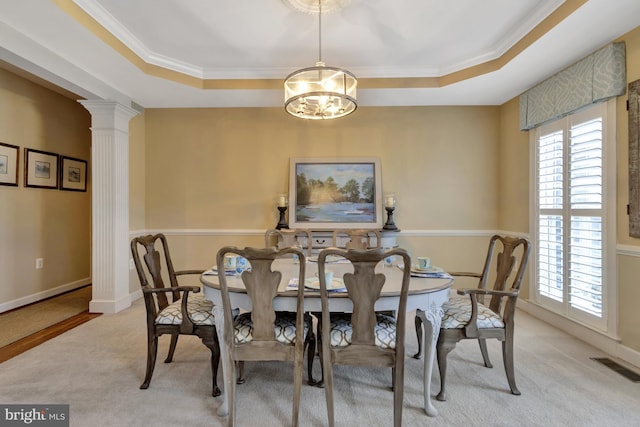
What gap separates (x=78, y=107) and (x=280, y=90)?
331 cm

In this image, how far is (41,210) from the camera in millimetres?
4156

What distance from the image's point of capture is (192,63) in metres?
3.38

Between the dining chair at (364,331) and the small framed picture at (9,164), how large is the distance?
4272 millimetres

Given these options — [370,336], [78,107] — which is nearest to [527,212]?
[370,336]

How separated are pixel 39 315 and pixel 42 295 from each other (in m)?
0.76

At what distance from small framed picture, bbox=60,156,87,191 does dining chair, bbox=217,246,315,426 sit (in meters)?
4.23

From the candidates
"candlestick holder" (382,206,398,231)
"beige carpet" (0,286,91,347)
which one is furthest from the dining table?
"beige carpet" (0,286,91,347)

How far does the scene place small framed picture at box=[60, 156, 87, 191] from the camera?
14.6 ft

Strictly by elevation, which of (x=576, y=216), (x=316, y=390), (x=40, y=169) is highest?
(x=40, y=169)

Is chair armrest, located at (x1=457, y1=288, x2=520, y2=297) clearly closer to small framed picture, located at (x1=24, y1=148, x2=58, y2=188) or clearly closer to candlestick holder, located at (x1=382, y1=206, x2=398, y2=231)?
candlestick holder, located at (x1=382, y1=206, x2=398, y2=231)

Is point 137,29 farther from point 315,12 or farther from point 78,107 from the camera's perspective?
point 78,107

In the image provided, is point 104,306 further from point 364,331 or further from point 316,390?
point 364,331

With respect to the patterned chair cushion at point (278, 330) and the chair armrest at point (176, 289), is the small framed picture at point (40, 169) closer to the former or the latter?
the chair armrest at point (176, 289)

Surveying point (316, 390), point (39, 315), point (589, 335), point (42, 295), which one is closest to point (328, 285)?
point (316, 390)
